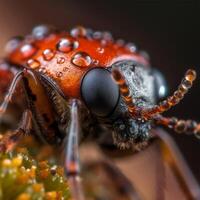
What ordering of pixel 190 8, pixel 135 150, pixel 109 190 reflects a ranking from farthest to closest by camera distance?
pixel 190 8 → pixel 109 190 → pixel 135 150

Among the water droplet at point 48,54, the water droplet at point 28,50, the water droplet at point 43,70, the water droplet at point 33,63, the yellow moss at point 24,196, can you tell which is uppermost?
the water droplet at point 28,50

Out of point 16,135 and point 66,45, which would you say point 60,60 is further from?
point 16,135

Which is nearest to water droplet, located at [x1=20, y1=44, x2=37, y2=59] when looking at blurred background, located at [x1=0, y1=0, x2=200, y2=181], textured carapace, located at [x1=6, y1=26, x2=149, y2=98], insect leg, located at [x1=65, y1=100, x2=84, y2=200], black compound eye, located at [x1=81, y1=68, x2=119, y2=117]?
textured carapace, located at [x1=6, y1=26, x2=149, y2=98]

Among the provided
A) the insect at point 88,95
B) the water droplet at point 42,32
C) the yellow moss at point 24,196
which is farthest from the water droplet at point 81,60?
the yellow moss at point 24,196

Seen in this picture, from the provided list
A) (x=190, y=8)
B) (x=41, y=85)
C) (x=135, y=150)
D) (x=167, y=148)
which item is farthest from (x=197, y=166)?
(x=41, y=85)

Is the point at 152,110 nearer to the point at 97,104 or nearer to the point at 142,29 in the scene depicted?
the point at 97,104

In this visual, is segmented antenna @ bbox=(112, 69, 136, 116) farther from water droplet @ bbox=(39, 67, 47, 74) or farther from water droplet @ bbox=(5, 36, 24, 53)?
Answer: water droplet @ bbox=(5, 36, 24, 53)

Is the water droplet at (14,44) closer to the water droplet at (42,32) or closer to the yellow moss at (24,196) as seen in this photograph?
the water droplet at (42,32)

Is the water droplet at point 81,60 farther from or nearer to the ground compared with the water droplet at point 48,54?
nearer to the ground
